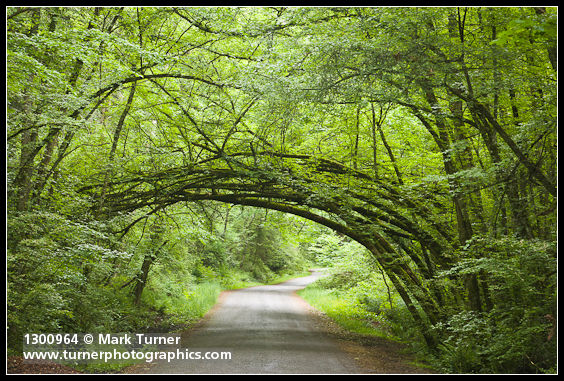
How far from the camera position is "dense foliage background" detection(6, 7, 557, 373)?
19.4ft

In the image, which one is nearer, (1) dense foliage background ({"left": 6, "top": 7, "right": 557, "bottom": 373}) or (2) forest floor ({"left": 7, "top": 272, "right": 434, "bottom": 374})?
(1) dense foliage background ({"left": 6, "top": 7, "right": 557, "bottom": 373})

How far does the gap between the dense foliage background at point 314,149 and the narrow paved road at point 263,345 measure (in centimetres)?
186

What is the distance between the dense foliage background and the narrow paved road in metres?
1.86

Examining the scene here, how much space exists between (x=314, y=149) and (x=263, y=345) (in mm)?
4529

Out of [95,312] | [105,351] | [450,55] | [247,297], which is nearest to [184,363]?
[105,351]

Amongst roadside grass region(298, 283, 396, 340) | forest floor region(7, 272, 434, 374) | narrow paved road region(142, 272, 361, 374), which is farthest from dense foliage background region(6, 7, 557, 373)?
narrow paved road region(142, 272, 361, 374)

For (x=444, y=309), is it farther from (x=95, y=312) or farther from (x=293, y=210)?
(x=95, y=312)


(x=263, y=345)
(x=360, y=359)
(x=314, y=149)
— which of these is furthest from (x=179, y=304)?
(x=360, y=359)

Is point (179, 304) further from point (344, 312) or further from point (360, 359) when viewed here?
point (360, 359)

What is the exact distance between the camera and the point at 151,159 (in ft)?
30.6

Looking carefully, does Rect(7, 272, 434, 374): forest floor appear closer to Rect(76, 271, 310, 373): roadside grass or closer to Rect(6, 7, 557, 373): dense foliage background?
Rect(6, 7, 557, 373): dense foliage background

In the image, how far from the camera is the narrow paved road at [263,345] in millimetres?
7027

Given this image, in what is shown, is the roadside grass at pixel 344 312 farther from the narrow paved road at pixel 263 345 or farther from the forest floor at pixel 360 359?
the narrow paved road at pixel 263 345

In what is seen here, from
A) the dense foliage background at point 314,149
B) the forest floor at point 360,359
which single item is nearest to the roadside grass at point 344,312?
the forest floor at point 360,359
